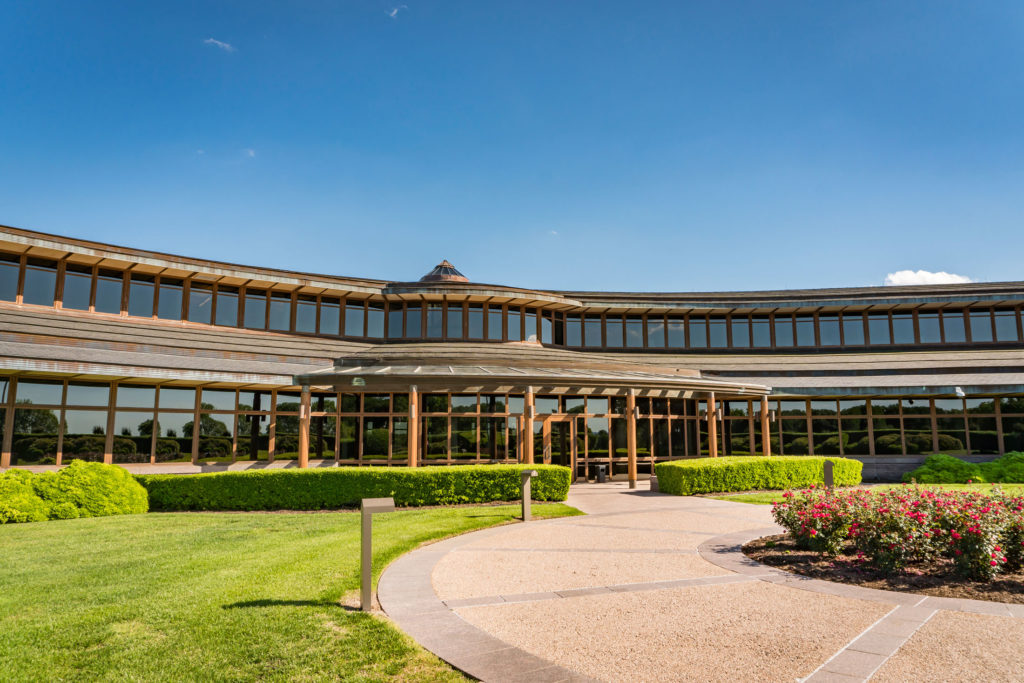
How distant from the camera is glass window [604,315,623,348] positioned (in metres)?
32.2

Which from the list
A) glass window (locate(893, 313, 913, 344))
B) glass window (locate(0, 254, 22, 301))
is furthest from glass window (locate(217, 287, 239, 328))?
glass window (locate(893, 313, 913, 344))

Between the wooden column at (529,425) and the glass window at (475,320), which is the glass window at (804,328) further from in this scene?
the wooden column at (529,425)

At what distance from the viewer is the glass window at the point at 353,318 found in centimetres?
2792

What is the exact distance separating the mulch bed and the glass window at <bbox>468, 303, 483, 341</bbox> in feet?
62.6

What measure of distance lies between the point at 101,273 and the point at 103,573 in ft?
59.3

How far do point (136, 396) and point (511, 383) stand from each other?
1180 cm

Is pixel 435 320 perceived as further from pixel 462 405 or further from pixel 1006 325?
pixel 1006 325

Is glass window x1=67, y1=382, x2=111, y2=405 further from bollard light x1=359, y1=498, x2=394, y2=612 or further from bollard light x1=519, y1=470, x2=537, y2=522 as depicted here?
bollard light x1=359, y1=498, x2=394, y2=612

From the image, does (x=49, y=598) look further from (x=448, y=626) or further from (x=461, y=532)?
(x=461, y=532)

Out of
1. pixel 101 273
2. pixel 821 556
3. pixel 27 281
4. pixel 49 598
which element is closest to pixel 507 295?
pixel 101 273

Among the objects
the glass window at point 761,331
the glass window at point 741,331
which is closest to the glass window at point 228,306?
the glass window at point 741,331

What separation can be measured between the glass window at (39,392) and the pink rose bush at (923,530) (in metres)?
20.0

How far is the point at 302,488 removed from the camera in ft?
52.7

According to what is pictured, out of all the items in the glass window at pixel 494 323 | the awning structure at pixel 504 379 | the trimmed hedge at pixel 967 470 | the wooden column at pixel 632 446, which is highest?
the glass window at pixel 494 323
